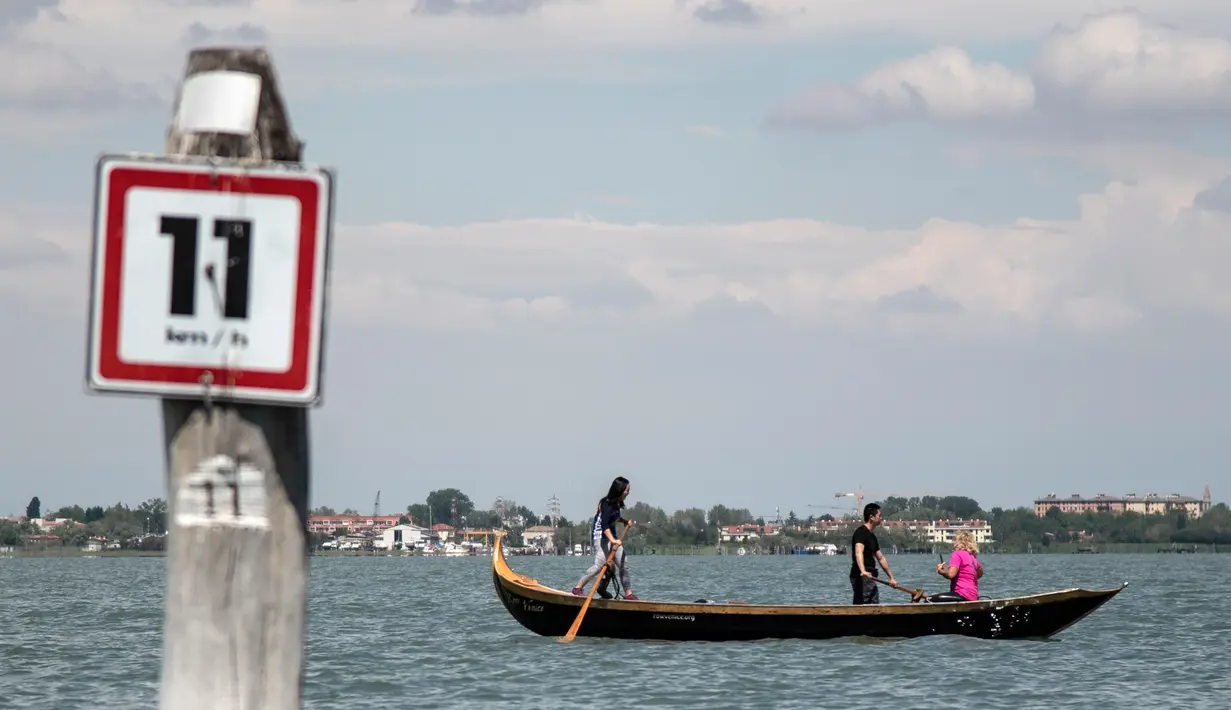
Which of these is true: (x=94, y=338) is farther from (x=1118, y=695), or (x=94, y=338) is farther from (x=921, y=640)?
(x=921, y=640)

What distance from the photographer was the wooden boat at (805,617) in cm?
2317

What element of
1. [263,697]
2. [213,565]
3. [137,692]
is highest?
[213,565]

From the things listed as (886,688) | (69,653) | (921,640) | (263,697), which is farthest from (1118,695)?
(263,697)

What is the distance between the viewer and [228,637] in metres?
2.74

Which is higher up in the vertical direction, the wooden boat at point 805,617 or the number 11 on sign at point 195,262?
the number 11 on sign at point 195,262

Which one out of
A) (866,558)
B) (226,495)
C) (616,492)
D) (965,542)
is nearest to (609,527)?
(616,492)

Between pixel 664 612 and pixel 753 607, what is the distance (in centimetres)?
123

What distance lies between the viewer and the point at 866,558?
22.8 meters

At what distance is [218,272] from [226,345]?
0.12 m

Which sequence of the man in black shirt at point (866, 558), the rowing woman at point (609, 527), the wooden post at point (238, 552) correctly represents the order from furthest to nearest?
the rowing woman at point (609, 527)
the man in black shirt at point (866, 558)
the wooden post at point (238, 552)

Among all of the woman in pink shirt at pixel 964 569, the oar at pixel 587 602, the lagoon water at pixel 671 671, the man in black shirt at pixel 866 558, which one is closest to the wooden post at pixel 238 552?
the lagoon water at pixel 671 671

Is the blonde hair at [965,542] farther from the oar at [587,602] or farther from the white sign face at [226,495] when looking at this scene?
the white sign face at [226,495]

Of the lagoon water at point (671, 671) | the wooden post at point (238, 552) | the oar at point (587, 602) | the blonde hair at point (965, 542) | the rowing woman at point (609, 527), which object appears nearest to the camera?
the wooden post at point (238, 552)

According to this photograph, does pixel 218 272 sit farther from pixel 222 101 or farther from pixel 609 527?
pixel 609 527
